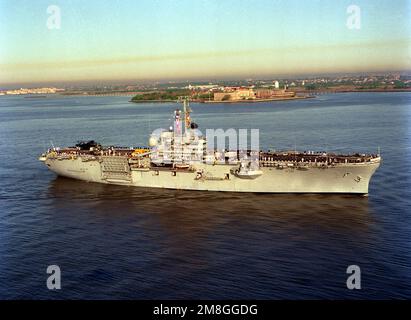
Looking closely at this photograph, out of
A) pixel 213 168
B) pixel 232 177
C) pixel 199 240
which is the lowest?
pixel 199 240

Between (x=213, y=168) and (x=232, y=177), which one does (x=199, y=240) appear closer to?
(x=232, y=177)

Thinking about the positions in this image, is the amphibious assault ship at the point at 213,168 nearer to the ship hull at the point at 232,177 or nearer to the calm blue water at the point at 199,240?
the ship hull at the point at 232,177

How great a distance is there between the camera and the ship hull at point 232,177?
33094 millimetres

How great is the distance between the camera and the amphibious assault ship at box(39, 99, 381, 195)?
110 ft

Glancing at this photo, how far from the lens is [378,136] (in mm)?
58406

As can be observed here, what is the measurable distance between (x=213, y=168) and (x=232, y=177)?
63.1 inches

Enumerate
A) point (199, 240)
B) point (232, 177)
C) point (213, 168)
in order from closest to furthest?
point (199, 240)
point (232, 177)
point (213, 168)

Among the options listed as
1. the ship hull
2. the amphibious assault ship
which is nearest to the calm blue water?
the ship hull

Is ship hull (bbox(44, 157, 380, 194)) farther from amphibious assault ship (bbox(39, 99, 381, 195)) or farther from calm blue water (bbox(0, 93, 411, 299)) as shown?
calm blue water (bbox(0, 93, 411, 299))

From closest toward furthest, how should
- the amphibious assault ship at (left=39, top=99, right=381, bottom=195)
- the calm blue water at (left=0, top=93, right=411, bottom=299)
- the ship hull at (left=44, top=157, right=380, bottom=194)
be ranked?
the calm blue water at (left=0, top=93, right=411, bottom=299) → the ship hull at (left=44, top=157, right=380, bottom=194) → the amphibious assault ship at (left=39, top=99, right=381, bottom=195)

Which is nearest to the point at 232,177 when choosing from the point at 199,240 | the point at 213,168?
the point at 213,168

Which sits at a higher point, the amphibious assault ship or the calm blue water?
the amphibious assault ship

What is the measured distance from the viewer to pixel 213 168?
35.7m

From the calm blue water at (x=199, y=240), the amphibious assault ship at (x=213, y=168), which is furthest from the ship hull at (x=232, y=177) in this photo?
the calm blue water at (x=199, y=240)
